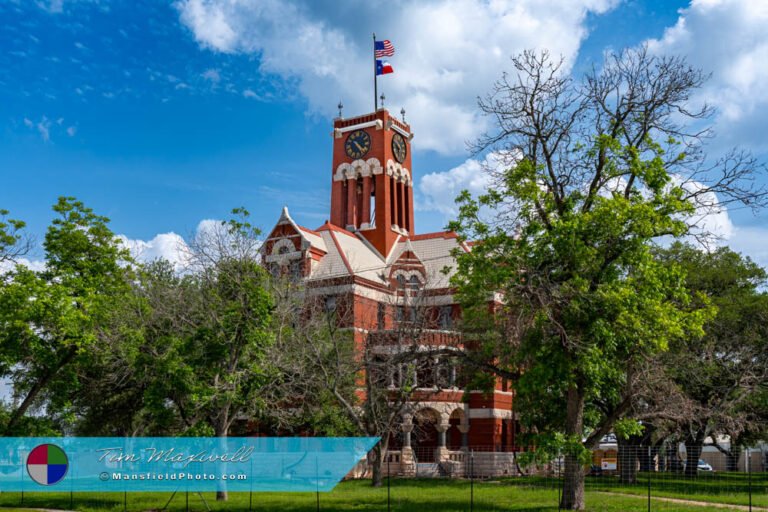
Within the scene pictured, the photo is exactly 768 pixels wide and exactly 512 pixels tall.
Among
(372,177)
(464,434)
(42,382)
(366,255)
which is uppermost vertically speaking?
(372,177)

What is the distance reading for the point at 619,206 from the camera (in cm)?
2156

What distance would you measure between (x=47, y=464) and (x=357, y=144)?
36.7 m

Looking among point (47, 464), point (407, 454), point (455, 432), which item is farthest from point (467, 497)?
point (455, 432)

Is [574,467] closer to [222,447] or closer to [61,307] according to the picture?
[222,447]

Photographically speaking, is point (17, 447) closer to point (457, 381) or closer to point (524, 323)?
point (457, 381)

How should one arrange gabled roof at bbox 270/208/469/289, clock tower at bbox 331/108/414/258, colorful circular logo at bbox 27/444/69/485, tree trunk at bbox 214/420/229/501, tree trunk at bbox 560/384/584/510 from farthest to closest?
clock tower at bbox 331/108/414/258
gabled roof at bbox 270/208/469/289
colorful circular logo at bbox 27/444/69/485
tree trunk at bbox 214/420/229/501
tree trunk at bbox 560/384/584/510

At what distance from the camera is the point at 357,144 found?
59781 mm

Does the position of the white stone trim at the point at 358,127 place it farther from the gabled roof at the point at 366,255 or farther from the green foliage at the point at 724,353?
the green foliage at the point at 724,353

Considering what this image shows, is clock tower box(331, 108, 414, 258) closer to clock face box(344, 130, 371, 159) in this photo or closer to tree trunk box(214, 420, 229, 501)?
clock face box(344, 130, 371, 159)

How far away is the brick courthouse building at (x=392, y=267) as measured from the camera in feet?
143

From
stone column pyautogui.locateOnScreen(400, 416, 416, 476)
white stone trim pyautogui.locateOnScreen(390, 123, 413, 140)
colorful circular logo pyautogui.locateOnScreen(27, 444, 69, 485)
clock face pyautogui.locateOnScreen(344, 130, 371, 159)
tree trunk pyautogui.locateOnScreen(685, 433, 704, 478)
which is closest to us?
colorful circular logo pyautogui.locateOnScreen(27, 444, 69, 485)

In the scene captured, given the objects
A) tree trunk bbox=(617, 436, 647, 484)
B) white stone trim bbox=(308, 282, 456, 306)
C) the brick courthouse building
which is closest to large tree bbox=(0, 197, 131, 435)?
the brick courthouse building

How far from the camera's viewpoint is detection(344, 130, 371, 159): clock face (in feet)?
194

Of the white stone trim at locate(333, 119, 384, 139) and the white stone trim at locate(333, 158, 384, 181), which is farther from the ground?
the white stone trim at locate(333, 119, 384, 139)
